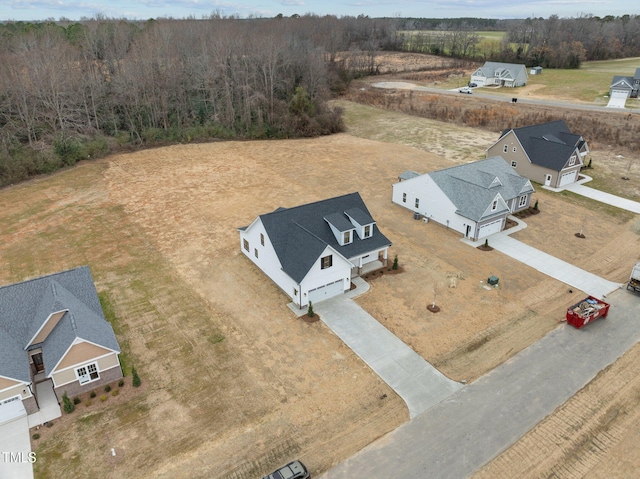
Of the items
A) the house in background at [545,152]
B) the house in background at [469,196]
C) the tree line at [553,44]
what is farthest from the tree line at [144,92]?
the tree line at [553,44]

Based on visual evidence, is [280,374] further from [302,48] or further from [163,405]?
[302,48]

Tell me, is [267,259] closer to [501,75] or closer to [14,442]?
[14,442]

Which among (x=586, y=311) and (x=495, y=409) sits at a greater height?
Answer: (x=586, y=311)

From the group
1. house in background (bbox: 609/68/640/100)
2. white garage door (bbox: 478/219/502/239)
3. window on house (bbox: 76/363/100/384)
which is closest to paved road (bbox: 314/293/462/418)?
window on house (bbox: 76/363/100/384)

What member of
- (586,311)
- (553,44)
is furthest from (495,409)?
(553,44)

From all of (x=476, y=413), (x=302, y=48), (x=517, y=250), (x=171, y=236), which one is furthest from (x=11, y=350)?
(x=302, y=48)

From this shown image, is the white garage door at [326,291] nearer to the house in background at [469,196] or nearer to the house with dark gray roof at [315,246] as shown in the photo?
the house with dark gray roof at [315,246]
